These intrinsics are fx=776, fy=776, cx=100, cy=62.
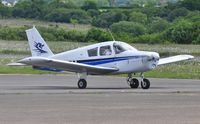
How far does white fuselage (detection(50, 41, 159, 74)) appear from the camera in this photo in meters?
29.5

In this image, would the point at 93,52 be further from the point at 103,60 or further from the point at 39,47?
the point at 39,47

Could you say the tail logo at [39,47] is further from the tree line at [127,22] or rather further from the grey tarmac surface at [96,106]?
the tree line at [127,22]

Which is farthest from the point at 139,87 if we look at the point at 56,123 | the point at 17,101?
the point at 56,123

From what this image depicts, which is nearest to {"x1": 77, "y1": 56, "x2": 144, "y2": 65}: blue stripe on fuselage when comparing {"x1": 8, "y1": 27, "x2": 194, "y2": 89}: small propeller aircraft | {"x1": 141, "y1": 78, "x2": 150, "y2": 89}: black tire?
{"x1": 8, "y1": 27, "x2": 194, "y2": 89}: small propeller aircraft

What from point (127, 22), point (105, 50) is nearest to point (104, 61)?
point (105, 50)

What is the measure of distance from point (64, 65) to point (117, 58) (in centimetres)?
206

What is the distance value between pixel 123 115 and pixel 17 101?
15.7 feet

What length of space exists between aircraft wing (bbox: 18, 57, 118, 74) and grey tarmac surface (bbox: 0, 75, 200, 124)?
3.10ft

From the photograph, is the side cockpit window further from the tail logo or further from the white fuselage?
the tail logo

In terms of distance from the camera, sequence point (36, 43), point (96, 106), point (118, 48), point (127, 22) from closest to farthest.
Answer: point (96, 106), point (118, 48), point (36, 43), point (127, 22)

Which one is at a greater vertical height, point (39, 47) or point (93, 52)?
point (39, 47)

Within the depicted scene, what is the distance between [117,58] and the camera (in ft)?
98.2

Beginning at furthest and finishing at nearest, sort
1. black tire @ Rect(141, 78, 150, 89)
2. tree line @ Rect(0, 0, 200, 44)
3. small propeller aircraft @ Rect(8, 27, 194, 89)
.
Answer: tree line @ Rect(0, 0, 200, 44), small propeller aircraft @ Rect(8, 27, 194, 89), black tire @ Rect(141, 78, 150, 89)

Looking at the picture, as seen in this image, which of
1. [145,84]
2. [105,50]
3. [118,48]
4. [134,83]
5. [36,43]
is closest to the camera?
[145,84]
